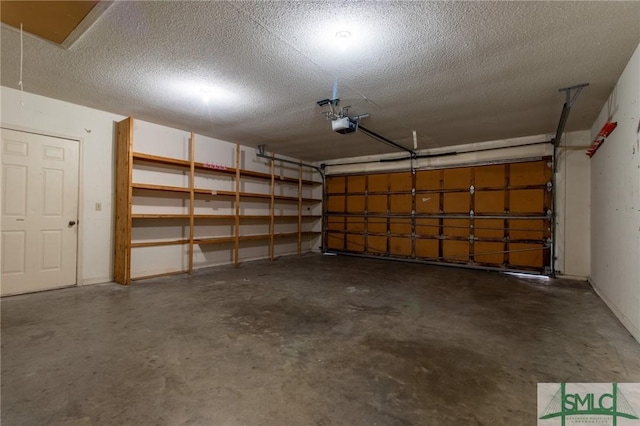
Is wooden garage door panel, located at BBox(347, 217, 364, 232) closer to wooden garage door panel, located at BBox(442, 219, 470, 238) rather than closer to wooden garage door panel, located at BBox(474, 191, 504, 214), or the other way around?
wooden garage door panel, located at BBox(442, 219, 470, 238)

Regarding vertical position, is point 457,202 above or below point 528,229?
above

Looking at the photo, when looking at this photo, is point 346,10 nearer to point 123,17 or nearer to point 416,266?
point 123,17

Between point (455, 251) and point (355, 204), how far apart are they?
9.02 ft

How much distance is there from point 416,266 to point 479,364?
4.27 m

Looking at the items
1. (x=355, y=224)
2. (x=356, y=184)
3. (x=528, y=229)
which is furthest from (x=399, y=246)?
(x=528, y=229)

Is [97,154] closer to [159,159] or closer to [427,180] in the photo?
[159,159]

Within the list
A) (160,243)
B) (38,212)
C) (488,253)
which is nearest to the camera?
(38,212)

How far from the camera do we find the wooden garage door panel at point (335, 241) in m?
8.06

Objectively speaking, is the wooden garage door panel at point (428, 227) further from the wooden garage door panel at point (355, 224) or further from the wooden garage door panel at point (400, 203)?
the wooden garage door panel at point (355, 224)

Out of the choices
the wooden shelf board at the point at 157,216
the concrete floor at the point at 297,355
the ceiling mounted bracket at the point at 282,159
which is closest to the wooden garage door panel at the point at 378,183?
the ceiling mounted bracket at the point at 282,159

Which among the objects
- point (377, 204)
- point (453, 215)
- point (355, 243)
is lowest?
point (355, 243)

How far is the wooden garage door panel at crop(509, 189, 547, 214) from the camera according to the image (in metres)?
5.42

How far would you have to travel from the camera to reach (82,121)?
4.26 metres

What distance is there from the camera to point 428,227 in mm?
6613
